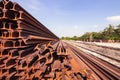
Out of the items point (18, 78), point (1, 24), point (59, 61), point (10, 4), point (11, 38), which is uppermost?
point (10, 4)

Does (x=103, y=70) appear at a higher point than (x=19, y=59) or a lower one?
lower

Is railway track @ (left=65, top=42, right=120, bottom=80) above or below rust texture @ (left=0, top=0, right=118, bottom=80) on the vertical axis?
below

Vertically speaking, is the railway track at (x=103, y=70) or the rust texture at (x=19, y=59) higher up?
the rust texture at (x=19, y=59)

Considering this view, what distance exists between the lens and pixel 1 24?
16.7 feet

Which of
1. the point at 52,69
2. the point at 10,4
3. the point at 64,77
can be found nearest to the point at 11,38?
the point at 10,4

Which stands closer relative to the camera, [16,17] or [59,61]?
[16,17]

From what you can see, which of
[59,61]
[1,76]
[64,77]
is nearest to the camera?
[1,76]

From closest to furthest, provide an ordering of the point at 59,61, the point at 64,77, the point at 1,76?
the point at 1,76 < the point at 64,77 < the point at 59,61

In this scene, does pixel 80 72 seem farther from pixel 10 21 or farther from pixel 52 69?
pixel 10 21

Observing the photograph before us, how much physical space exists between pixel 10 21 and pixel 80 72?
2.18 meters

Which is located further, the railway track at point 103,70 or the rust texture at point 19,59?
the railway track at point 103,70

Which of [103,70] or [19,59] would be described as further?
[103,70]

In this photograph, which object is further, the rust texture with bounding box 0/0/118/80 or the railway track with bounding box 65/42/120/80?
the railway track with bounding box 65/42/120/80

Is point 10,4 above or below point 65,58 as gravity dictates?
above
